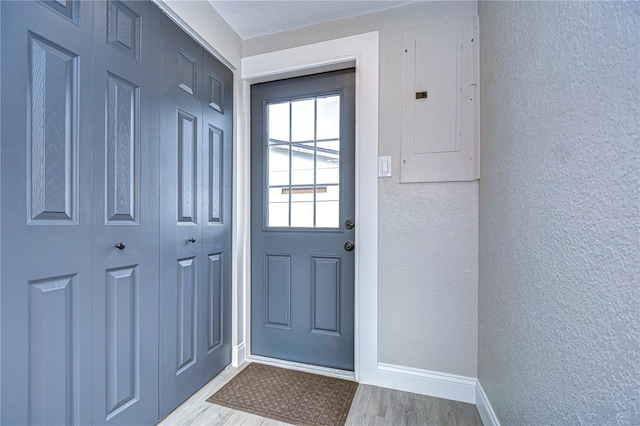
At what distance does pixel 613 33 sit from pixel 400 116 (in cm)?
119

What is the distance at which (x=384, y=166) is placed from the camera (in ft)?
5.85

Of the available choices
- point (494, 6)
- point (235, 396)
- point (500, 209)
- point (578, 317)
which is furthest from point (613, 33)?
point (235, 396)

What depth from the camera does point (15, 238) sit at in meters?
0.90

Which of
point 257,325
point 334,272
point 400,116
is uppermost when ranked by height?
point 400,116

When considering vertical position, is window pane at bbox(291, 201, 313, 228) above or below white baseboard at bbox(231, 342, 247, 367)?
above

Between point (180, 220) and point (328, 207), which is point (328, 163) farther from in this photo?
point (180, 220)

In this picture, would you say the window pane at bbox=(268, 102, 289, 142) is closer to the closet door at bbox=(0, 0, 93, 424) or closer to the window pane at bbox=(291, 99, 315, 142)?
the window pane at bbox=(291, 99, 315, 142)

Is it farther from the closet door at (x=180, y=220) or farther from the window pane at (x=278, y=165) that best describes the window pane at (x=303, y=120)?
the closet door at (x=180, y=220)

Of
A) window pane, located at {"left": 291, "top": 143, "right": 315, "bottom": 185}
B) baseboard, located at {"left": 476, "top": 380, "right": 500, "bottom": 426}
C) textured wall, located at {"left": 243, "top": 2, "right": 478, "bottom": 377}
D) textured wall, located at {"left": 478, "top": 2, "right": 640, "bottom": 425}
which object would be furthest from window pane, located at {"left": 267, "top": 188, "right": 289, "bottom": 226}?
baseboard, located at {"left": 476, "top": 380, "right": 500, "bottom": 426}

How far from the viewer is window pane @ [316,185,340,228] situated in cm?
200

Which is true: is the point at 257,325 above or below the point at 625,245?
below

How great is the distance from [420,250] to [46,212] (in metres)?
1.72

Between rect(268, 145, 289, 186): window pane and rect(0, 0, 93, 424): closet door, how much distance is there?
1.16 m

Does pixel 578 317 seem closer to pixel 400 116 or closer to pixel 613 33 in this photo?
pixel 613 33
